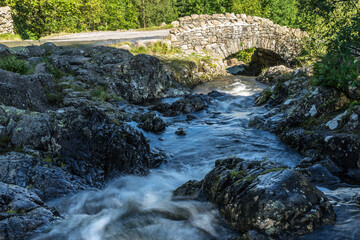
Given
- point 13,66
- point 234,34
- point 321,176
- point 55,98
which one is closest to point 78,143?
point 55,98

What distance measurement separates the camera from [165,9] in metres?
50.1

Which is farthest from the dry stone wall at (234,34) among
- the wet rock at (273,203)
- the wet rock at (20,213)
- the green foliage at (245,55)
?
the wet rock at (20,213)

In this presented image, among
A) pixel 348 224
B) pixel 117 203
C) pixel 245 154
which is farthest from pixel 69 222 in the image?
pixel 245 154

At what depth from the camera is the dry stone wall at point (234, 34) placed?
21.8m

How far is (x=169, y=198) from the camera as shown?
528 centimetres

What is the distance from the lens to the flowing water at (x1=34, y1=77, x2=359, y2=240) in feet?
13.5

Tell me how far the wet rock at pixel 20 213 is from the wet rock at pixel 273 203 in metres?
2.62

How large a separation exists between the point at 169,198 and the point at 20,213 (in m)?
2.52

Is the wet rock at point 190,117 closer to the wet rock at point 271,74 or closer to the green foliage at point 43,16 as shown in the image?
the wet rock at point 271,74

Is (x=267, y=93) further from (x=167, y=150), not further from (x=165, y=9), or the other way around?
(x=165, y=9)

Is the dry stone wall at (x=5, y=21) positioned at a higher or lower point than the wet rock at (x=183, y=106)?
higher

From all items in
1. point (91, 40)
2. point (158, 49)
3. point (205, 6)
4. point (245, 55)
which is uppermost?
point (205, 6)

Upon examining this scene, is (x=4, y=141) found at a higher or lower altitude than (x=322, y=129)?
higher

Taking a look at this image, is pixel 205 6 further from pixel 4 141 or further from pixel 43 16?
pixel 4 141
